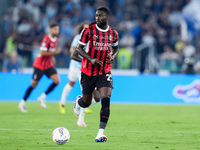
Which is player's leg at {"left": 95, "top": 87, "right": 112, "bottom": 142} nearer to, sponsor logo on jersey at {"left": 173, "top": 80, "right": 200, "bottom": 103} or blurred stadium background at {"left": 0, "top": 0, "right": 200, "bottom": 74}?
sponsor logo on jersey at {"left": 173, "top": 80, "right": 200, "bottom": 103}

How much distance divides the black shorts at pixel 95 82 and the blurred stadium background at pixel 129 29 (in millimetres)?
11192

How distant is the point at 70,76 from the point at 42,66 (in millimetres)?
1072

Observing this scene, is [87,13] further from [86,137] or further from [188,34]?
[86,137]

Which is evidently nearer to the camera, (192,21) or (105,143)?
(105,143)

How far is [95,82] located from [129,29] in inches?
589

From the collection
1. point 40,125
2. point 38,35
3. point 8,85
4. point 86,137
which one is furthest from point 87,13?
point 86,137

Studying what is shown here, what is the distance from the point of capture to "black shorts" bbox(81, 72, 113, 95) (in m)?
7.59

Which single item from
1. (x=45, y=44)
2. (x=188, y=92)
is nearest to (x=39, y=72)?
(x=45, y=44)

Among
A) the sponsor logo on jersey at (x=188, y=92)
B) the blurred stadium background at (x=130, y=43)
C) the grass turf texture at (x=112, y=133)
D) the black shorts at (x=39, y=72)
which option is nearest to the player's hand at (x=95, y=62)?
the grass turf texture at (x=112, y=133)

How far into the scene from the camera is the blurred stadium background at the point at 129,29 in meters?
19.6

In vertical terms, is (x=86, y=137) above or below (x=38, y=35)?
below

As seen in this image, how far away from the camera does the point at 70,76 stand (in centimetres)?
1288

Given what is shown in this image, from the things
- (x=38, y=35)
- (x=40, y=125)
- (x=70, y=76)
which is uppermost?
(x=38, y=35)

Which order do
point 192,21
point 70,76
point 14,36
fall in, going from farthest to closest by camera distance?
point 192,21 < point 14,36 < point 70,76
